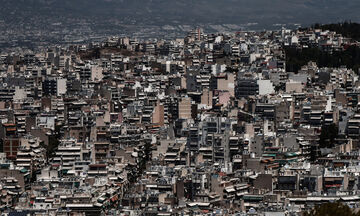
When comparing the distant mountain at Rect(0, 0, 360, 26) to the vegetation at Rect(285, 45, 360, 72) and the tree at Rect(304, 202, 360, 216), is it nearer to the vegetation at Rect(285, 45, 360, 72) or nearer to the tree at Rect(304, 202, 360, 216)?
the vegetation at Rect(285, 45, 360, 72)

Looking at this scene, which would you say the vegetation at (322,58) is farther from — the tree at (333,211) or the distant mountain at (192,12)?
the distant mountain at (192,12)

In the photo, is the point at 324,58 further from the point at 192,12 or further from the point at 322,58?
the point at 192,12

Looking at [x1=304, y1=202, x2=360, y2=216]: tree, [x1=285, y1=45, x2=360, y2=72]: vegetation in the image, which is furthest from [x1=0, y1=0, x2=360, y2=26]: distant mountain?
[x1=304, y1=202, x2=360, y2=216]: tree

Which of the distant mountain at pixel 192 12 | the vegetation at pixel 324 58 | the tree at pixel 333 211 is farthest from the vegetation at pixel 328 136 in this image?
the distant mountain at pixel 192 12

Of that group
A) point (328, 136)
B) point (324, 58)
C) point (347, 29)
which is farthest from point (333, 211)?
point (347, 29)

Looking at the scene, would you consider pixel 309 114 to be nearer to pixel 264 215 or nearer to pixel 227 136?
pixel 227 136
